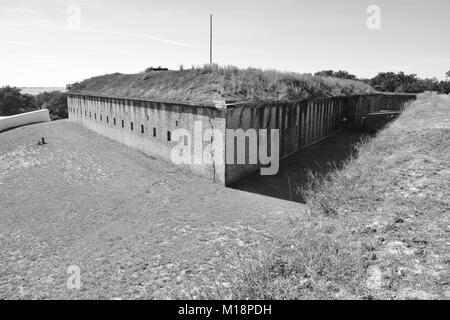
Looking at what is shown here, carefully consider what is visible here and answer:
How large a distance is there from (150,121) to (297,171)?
25.5ft

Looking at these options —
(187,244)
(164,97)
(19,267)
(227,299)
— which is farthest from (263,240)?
(164,97)

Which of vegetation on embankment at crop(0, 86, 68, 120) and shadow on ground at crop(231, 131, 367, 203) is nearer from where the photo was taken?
shadow on ground at crop(231, 131, 367, 203)

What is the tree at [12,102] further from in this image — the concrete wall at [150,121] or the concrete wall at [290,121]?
the concrete wall at [290,121]

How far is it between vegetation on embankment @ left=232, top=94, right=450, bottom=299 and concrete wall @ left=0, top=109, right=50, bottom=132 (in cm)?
2824

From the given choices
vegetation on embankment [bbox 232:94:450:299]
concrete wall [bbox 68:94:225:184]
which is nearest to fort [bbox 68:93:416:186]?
concrete wall [bbox 68:94:225:184]

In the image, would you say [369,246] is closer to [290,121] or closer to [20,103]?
[290,121]

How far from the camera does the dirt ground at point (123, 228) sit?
19.3ft

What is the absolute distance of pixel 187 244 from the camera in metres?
7.16

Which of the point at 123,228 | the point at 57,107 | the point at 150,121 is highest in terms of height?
the point at 57,107

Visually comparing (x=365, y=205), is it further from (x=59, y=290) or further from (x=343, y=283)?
(x=59, y=290)

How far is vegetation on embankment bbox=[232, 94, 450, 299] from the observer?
3.69 metres

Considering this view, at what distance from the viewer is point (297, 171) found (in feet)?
41.7

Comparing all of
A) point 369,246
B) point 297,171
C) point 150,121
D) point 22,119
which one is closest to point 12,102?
point 22,119

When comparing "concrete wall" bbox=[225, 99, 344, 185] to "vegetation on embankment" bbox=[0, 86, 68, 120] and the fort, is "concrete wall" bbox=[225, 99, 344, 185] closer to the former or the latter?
the fort
